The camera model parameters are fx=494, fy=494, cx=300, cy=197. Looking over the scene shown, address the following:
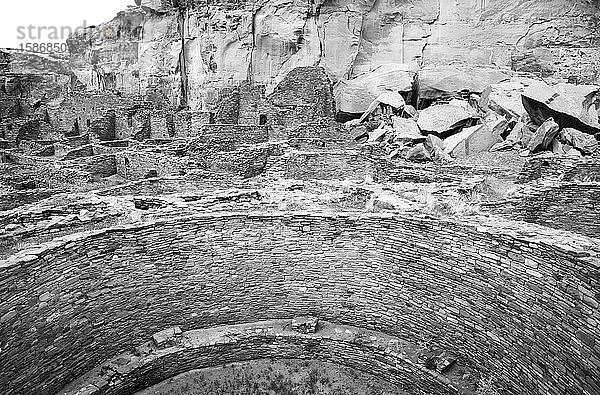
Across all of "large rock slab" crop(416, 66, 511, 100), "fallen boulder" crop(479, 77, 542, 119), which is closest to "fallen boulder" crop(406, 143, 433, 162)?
"fallen boulder" crop(479, 77, 542, 119)

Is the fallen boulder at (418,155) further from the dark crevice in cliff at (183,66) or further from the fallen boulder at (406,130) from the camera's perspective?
the dark crevice in cliff at (183,66)

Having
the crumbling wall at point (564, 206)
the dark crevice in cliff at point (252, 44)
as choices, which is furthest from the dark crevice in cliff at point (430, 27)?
the crumbling wall at point (564, 206)

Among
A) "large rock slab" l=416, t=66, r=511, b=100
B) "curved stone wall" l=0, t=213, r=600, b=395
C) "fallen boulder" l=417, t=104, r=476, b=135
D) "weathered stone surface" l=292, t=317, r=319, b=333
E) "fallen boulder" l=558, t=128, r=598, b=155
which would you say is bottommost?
"weathered stone surface" l=292, t=317, r=319, b=333

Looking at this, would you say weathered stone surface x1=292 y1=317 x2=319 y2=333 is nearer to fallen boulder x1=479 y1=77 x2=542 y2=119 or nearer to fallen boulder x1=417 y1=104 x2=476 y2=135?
fallen boulder x1=417 y1=104 x2=476 y2=135

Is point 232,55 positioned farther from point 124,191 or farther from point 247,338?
point 247,338

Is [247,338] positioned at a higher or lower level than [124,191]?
lower

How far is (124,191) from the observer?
10.4m

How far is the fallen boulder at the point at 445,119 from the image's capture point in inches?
572

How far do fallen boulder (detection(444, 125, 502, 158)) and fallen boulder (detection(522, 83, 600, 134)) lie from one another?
50.4 inches

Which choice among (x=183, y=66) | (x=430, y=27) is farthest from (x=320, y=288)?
(x=183, y=66)

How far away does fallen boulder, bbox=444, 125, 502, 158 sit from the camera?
13484mm

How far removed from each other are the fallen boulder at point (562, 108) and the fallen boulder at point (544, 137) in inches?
40.2

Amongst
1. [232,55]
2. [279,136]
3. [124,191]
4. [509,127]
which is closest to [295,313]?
[124,191]

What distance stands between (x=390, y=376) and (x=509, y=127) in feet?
32.3
